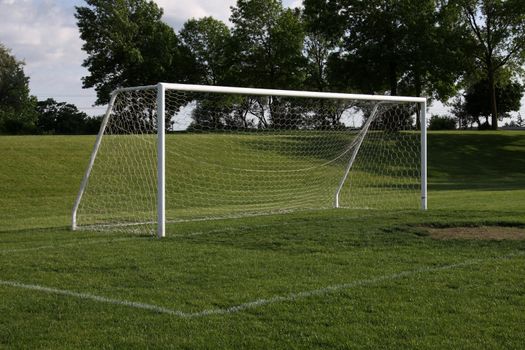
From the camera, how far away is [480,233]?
11.8 meters

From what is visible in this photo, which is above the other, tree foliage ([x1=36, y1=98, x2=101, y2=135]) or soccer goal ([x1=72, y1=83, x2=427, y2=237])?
tree foliage ([x1=36, y1=98, x2=101, y2=135])

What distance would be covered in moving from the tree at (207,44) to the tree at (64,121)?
12.9m

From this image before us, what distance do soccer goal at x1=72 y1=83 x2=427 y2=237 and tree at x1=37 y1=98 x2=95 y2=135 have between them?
83.6ft

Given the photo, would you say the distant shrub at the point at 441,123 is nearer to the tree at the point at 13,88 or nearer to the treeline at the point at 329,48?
the treeline at the point at 329,48

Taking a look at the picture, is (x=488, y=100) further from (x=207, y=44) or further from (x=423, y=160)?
(x=423, y=160)

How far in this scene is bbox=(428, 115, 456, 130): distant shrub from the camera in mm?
65812

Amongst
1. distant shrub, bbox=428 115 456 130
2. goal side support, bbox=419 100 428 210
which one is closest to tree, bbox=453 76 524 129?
distant shrub, bbox=428 115 456 130

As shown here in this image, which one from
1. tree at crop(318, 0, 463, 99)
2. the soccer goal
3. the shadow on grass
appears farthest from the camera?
tree at crop(318, 0, 463, 99)

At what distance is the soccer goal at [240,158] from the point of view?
1661 cm

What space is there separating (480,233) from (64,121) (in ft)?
147

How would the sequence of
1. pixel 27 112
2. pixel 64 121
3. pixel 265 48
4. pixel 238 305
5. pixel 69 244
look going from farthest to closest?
pixel 27 112
pixel 265 48
pixel 64 121
pixel 69 244
pixel 238 305

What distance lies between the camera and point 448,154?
40.0 m

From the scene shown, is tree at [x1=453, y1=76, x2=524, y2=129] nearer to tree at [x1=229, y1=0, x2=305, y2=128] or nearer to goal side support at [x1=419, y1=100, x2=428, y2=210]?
tree at [x1=229, y1=0, x2=305, y2=128]

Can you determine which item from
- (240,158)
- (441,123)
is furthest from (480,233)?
(441,123)
